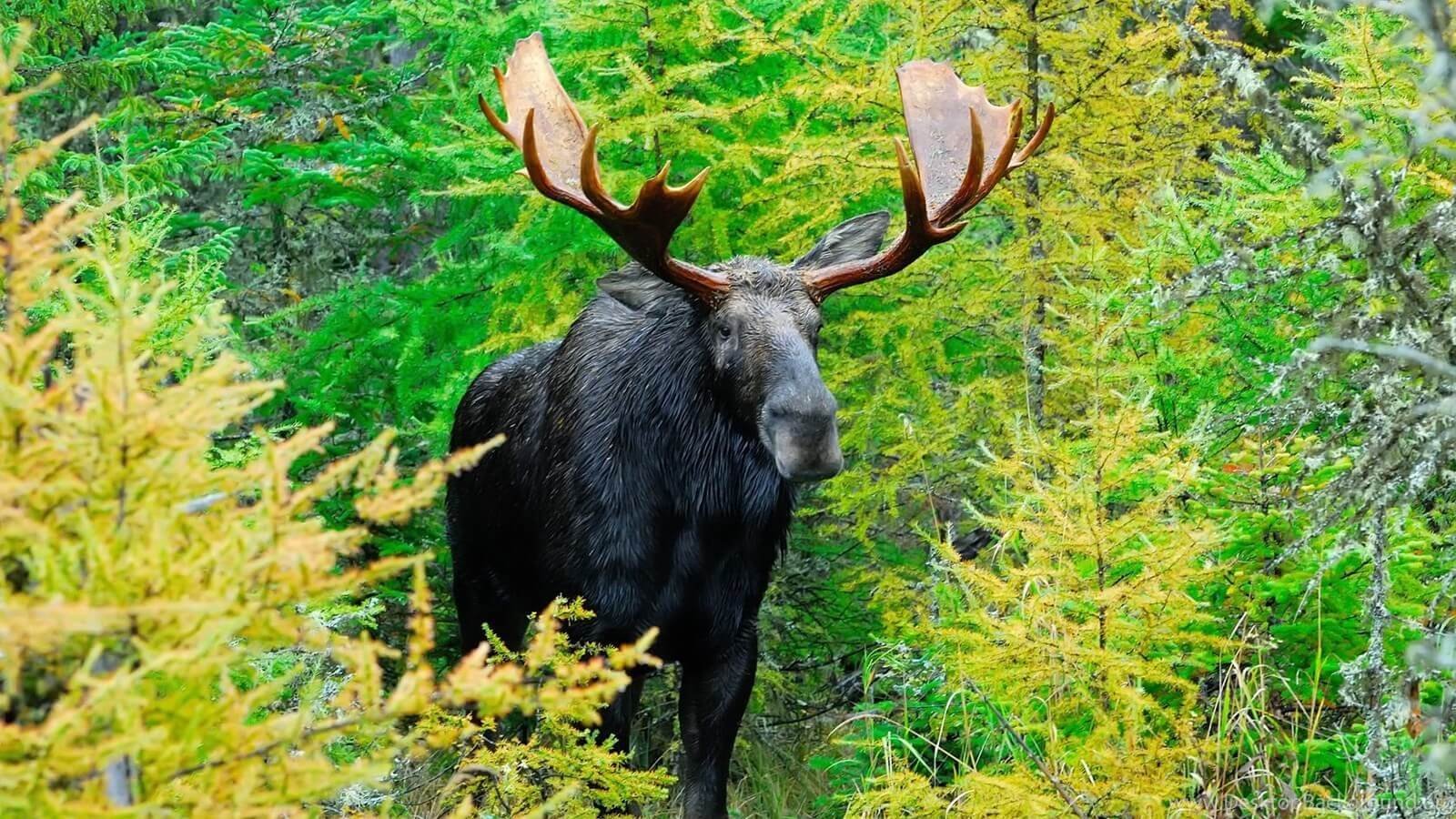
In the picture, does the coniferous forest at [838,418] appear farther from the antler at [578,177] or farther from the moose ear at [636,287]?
the moose ear at [636,287]

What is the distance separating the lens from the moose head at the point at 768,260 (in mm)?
5527

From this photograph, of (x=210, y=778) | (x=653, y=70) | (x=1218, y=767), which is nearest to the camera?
(x=210, y=778)

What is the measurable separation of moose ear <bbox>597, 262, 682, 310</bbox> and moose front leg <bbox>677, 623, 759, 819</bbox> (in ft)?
4.39

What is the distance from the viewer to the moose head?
18.1 feet

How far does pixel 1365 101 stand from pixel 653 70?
3.40 meters

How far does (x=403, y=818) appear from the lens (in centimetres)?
562

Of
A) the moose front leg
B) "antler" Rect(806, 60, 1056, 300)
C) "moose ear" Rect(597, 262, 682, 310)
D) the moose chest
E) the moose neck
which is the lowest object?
the moose front leg

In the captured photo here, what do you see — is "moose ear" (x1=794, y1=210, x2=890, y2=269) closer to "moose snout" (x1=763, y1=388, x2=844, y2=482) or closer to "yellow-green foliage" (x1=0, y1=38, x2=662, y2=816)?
"moose snout" (x1=763, y1=388, x2=844, y2=482)

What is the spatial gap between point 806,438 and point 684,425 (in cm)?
78

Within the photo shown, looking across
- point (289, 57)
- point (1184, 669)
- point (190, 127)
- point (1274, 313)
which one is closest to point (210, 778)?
point (1184, 669)

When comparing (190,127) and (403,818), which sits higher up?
(190,127)

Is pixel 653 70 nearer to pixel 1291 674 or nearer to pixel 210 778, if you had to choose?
pixel 1291 674

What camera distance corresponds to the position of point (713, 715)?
20.3ft

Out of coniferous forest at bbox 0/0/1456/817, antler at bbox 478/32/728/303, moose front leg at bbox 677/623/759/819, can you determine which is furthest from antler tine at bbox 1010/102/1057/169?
moose front leg at bbox 677/623/759/819
